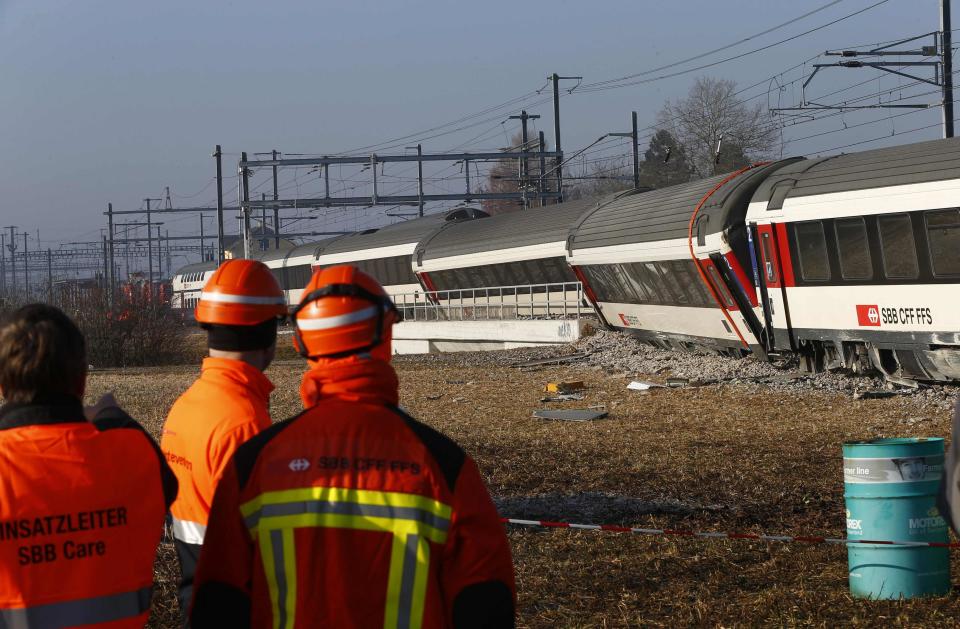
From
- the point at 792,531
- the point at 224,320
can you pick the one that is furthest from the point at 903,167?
the point at 224,320

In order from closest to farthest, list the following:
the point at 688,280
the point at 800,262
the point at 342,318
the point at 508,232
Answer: the point at 342,318, the point at 800,262, the point at 688,280, the point at 508,232

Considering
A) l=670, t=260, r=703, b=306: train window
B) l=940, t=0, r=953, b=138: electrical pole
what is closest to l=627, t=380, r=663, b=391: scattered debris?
l=670, t=260, r=703, b=306: train window

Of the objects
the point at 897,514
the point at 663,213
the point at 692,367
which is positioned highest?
the point at 663,213

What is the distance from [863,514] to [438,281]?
35.6m

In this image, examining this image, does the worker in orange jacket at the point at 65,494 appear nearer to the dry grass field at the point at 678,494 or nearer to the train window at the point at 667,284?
the dry grass field at the point at 678,494

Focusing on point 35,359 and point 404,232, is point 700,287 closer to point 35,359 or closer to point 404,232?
point 35,359

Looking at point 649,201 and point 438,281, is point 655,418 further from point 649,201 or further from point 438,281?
point 438,281

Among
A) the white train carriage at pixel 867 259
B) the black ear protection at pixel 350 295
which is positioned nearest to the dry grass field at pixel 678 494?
the white train carriage at pixel 867 259

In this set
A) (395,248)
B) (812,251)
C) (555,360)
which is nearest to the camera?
(812,251)

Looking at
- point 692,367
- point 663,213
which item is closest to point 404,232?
point 663,213

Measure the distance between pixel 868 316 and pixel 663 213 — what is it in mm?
7697

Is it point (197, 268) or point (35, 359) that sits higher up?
point (197, 268)

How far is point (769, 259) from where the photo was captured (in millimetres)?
19141

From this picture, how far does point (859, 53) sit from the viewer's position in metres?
26.8
